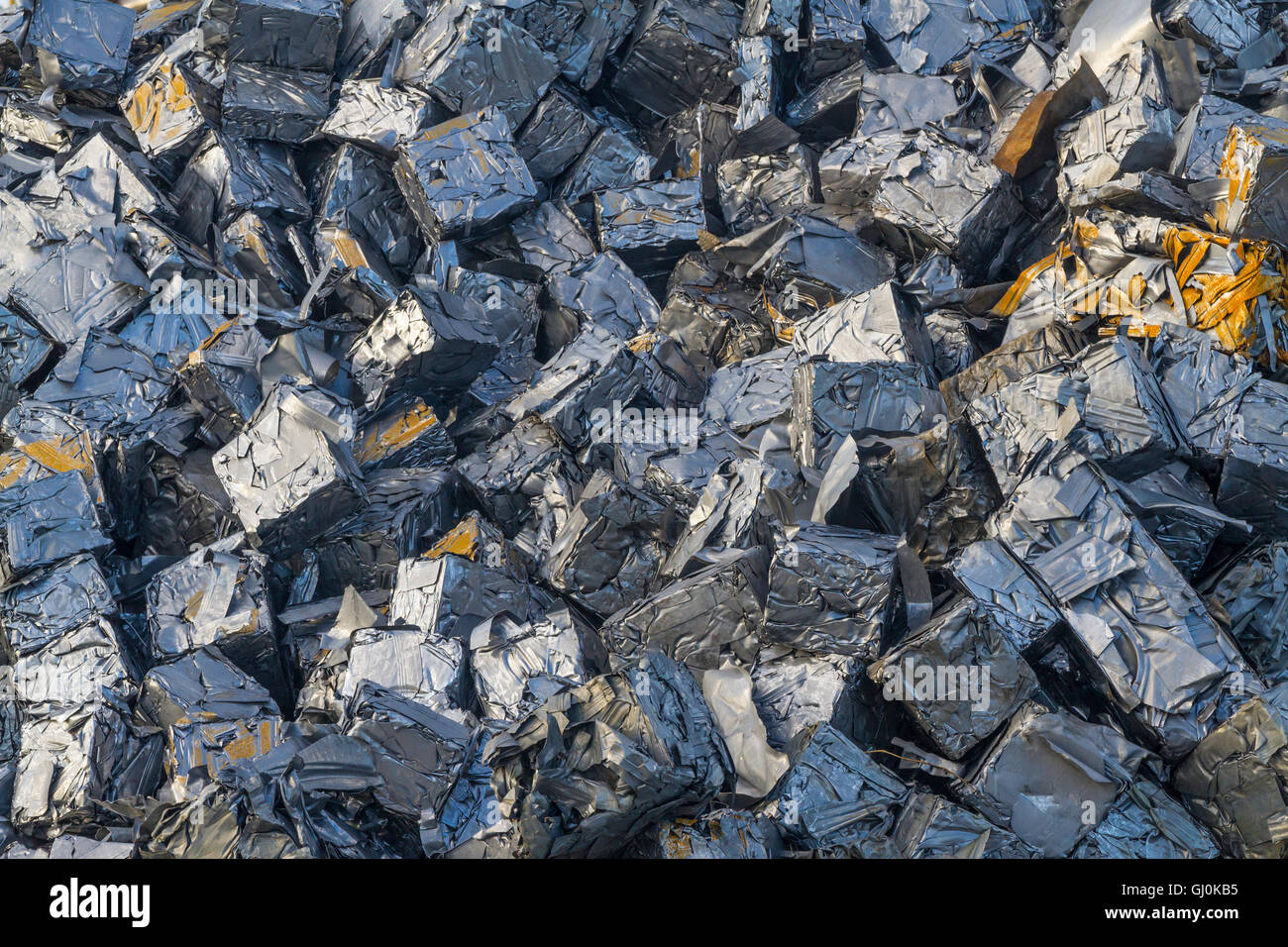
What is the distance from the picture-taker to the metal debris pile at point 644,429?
307 cm

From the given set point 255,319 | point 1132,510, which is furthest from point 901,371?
point 255,319

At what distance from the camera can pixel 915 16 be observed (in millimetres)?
5625

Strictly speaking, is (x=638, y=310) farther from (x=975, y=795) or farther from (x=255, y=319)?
(x=975, y=795)

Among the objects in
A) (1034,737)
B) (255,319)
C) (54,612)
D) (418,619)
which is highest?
(1034,737)

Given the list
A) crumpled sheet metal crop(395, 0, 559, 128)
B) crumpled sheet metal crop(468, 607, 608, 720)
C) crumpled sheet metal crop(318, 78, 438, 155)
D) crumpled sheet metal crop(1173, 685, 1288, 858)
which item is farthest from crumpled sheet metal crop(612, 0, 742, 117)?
crumpled sheet metal crop(1173, 685, 1288, 858)

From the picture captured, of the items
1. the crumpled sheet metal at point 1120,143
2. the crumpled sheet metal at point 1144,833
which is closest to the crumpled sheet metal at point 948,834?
the crumpled sheet metal at point 1144,833

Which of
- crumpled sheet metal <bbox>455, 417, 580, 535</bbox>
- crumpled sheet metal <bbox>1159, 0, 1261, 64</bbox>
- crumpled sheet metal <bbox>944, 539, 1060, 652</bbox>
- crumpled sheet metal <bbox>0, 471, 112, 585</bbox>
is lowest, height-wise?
crumpled sheet metal <bbox>0, 471, 112, 585</bbox>

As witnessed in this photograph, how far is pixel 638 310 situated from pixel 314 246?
1518 millimetres

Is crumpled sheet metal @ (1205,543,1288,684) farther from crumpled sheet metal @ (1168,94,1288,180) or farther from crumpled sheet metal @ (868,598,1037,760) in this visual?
crumpled sheet metal @ (1168,94,1288,180)

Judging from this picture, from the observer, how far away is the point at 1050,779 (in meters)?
3.07

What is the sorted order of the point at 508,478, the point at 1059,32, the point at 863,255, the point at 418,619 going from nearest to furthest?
the point at 418,619, the point at 508,478, the point at 863,255, the point at 1059,32

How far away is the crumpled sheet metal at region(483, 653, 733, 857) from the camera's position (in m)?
2.68

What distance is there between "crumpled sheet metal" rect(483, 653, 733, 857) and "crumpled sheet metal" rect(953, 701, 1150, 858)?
2.50 ft

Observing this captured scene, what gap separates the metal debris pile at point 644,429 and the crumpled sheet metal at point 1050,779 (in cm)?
1
